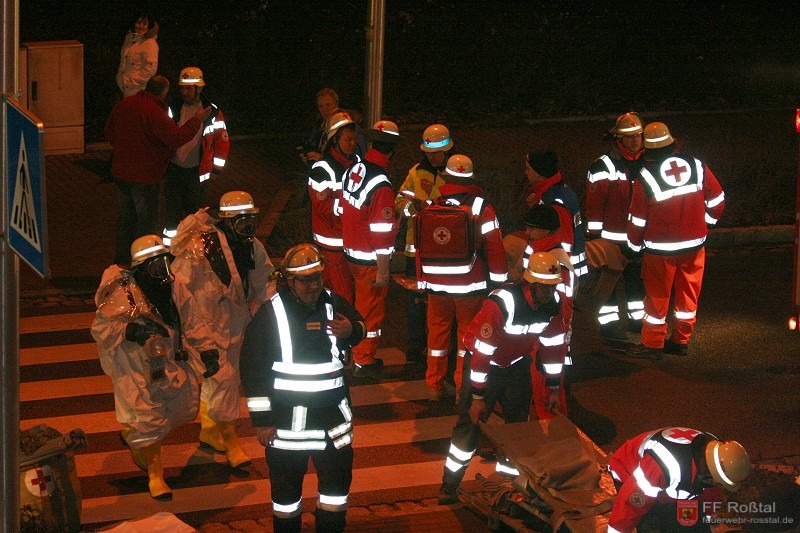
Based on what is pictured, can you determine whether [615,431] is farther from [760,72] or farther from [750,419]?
[760,72]

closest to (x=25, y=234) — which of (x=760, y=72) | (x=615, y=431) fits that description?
(x=615, y=431)

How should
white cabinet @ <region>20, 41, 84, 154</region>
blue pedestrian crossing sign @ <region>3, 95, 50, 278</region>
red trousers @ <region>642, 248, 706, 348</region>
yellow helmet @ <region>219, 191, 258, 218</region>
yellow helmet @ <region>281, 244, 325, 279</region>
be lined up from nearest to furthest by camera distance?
blue pedestrian crossing sign @ <region>3, 95, 50, 278</region> → yellow helmet @ <region>281, 244, 325, 279</region> → yellow helmet @ <region>219, 191, 258, 218</region> → red trousers @ <region>642, 248, 706, 348</region> → white cabinet @ <region>20, 41, 84, 154</region>

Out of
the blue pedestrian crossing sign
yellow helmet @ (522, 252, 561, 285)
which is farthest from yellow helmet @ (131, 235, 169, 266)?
the blue pedestrian crossing sign

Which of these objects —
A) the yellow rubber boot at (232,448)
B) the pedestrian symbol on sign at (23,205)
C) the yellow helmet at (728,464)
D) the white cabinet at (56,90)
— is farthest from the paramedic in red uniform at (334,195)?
the white cabinet at (56,90)

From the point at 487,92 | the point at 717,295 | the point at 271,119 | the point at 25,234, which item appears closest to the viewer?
the point at 25,234

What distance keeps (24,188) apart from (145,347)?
9.52ft

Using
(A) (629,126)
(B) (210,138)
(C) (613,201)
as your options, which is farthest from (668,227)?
(B) (210,138)

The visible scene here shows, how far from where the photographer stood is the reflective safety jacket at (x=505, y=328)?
26.8 feet

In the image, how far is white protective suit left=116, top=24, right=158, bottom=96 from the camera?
1439 centimetres

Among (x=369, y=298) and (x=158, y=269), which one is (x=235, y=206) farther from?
(x=369, y=298)

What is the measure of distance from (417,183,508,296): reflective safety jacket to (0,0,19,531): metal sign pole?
15.1 feet

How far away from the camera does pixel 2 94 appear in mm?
5273

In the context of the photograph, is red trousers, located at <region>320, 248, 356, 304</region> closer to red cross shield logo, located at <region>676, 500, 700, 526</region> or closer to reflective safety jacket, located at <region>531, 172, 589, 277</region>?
reflective safety jacket, located at <region>531, 172, 589, 277</region>

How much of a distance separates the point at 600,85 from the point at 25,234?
19870 millimetres
